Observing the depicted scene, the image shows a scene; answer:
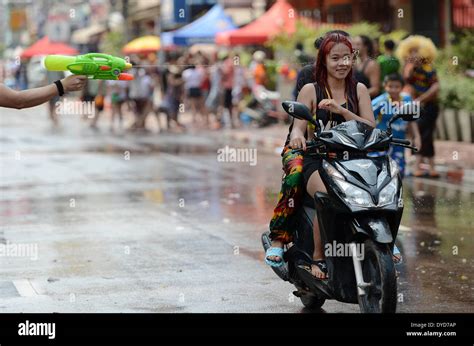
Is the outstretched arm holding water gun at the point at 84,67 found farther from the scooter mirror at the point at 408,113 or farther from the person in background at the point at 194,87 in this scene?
the person in background at the point at 194,87

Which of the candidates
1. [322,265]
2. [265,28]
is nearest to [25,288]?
[322,265]

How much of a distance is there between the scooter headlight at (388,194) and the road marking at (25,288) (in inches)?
118

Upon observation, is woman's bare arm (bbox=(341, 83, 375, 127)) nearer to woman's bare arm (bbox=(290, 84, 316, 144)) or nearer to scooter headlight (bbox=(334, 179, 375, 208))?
woman's bare arm (bbox=(290, 84, 316, 144))

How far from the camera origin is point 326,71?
7617 mm

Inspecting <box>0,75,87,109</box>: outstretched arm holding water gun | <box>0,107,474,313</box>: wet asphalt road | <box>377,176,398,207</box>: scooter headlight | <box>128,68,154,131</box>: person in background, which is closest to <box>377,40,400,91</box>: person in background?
<box>0,107,474,313</box>: wet asphalt road

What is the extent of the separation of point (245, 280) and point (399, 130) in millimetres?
6335

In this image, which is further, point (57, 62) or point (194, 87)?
point (194, 87)

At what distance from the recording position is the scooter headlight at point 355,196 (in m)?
6.71

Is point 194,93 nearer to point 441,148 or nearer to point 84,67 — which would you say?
point 441,148

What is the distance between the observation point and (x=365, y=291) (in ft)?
22.3

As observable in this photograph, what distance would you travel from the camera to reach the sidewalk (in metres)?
17.2

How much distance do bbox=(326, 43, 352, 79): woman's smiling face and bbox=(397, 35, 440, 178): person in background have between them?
8153 mm

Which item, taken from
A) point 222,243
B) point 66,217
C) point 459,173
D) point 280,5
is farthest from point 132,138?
point 222,243

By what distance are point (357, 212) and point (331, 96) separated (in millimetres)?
1155
